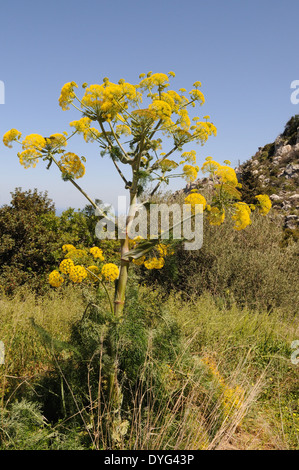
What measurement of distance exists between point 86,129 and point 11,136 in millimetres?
588

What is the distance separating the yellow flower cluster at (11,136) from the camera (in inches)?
99.9

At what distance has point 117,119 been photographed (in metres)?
2.52

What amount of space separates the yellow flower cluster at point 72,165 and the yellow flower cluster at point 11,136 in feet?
1.27

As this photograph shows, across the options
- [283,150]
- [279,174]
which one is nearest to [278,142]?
[283,150]

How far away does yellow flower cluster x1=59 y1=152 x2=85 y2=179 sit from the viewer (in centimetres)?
256

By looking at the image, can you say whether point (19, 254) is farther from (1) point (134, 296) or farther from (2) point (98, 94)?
(2) point (98, 94)

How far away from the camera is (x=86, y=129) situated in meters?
2.59

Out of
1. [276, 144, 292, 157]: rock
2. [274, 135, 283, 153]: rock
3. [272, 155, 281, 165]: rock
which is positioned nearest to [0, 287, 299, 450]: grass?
[272, 155, 281, 165]: rock

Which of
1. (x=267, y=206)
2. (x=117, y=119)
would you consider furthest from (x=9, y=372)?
(x=267, y=206)

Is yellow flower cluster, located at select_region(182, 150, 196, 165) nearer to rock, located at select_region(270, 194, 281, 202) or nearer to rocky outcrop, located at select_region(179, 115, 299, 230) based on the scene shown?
rocky outcrop, located at select_region(179, 115, 299, 230)

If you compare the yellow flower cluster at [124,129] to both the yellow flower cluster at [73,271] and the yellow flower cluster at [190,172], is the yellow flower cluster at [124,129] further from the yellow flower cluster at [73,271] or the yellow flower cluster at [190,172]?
the yellow flower cluster at [73,271]

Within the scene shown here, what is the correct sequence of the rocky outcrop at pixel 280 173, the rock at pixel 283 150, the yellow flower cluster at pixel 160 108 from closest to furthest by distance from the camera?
the yellow flower cluster at pixel 160 108
the rocky outcrop at pixel 280 173
the rock at pixel 283 150

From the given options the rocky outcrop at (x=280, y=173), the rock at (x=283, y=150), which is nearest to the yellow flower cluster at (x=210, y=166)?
the rocky outcrop at (x=280, y=173)
